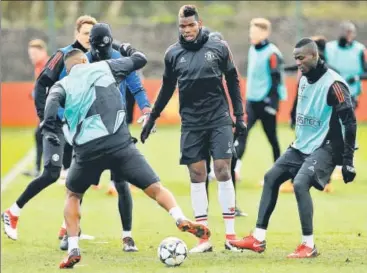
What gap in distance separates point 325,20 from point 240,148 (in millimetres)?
17517

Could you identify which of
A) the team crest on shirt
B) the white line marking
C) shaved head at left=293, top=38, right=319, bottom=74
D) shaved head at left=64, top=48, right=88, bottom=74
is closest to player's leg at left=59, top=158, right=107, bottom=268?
shaved head at left=64, top=48, right=88, bottom=74

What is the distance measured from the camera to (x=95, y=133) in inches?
403

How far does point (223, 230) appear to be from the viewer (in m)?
12.9

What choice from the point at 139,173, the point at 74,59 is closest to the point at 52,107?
the point at 74,59

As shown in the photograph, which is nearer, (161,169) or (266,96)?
(266,96)

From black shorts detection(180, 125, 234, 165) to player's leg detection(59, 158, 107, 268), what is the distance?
1.37 meters

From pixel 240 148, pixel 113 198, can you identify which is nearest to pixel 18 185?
pixel 113 198

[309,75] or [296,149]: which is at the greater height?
[309,75]

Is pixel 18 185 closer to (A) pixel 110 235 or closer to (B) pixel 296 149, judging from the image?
(A) pixel 110 235

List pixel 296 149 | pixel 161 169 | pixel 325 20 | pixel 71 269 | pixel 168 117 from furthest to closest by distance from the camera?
1. pixel 325 20
2. pixel 168 117
3. pixel 161 169
4. pixel 296 149
5. pixel 71 269

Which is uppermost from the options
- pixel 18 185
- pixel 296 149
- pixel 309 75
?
pixel 309 75

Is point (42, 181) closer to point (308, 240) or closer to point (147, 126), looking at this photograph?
point (147, 126)

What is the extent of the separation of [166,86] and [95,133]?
1.71m

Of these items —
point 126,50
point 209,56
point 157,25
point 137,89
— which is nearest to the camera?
point 126,50
